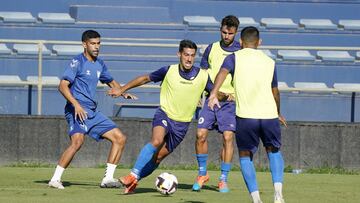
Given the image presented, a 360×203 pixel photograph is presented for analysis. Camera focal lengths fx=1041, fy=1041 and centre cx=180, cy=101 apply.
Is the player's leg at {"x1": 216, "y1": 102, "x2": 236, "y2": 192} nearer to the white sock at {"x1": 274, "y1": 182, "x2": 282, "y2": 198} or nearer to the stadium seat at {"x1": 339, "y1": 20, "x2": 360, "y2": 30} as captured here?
the white sock at {"x1": 274, "y1": 182, "x2": 282, "y2": 198}

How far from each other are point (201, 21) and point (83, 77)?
33.2 ft

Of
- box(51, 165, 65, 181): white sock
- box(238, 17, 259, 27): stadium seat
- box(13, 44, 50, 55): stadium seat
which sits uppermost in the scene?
box(238, 17, 259, 27): stadium seat

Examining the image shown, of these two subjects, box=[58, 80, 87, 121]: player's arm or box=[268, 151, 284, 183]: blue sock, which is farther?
box=[58, 80, 87, 121]: player's arm

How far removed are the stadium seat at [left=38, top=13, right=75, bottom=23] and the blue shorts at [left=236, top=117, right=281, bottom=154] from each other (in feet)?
40.8

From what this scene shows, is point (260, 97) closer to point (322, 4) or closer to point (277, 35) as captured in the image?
point (277, 35)

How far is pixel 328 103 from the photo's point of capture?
18828 mm

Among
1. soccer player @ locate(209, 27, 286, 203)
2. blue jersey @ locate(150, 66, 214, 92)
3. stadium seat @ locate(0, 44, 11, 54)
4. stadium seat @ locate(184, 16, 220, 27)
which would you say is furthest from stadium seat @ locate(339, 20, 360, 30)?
soccer player @ locate(209, 27, 286, 203)

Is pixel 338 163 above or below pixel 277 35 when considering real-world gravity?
below

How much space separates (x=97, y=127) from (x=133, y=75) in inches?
277

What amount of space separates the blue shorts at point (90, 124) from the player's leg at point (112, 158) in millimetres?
77

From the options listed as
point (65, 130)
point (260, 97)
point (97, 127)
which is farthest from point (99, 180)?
point (260, 97)

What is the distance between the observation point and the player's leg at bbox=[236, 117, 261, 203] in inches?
395

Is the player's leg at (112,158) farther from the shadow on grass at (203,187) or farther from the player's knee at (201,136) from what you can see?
the player's knee at (201,136)

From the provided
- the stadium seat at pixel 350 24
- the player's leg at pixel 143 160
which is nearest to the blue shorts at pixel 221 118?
the player's leg at pixel 143 160
